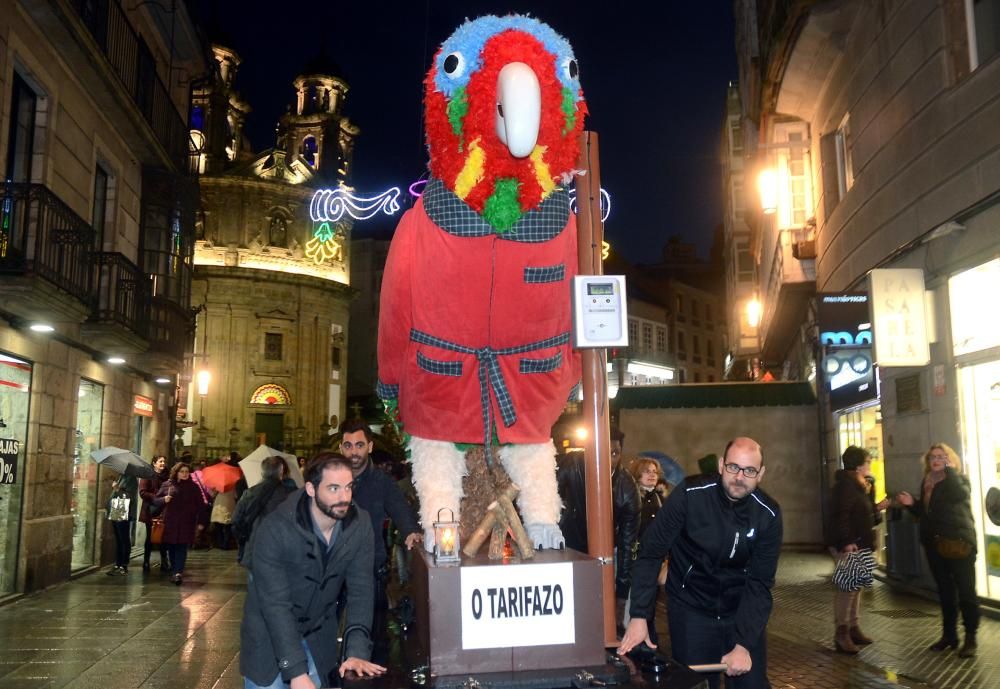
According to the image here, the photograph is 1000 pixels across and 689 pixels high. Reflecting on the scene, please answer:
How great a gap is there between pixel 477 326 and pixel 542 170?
77 cm

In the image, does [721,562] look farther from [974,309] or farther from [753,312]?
[753,312]

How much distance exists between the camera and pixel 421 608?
3.77 meters

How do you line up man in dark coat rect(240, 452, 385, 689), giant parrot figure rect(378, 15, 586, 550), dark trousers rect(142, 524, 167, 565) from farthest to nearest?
dark trousers rect(142, 524, 167, 565) < giant parrot figure rect(378, 15, 586, 550) < man in dark coat rect(240, 452, 385, 689)

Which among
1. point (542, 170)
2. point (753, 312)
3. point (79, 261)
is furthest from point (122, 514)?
point (753, 312)

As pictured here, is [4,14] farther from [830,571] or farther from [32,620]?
[830,571]

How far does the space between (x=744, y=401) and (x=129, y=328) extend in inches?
452

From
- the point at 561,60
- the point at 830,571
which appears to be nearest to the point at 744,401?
the point at 830,571

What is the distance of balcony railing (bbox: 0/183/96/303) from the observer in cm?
973

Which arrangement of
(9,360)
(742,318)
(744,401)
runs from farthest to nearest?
1. (742,318)
2. (744,401)
3. (9,360)

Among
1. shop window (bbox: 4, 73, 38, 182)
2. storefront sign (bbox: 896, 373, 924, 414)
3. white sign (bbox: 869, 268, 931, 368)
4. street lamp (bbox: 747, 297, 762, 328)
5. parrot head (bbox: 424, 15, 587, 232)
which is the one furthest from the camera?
street lamp (bbox: 747, 297, 762, 328)

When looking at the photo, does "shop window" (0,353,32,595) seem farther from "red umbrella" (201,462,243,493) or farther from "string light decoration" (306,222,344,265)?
"string light decoration" (306,222,344,265)

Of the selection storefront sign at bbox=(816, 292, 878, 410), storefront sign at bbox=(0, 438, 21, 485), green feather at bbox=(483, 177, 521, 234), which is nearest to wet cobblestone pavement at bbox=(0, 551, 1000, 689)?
storefront sign at bbox=(0, 438, 21, 485)

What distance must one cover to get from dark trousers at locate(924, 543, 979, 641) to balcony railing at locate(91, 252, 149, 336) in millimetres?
10828

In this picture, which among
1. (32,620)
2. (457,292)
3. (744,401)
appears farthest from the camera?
(744,401)
